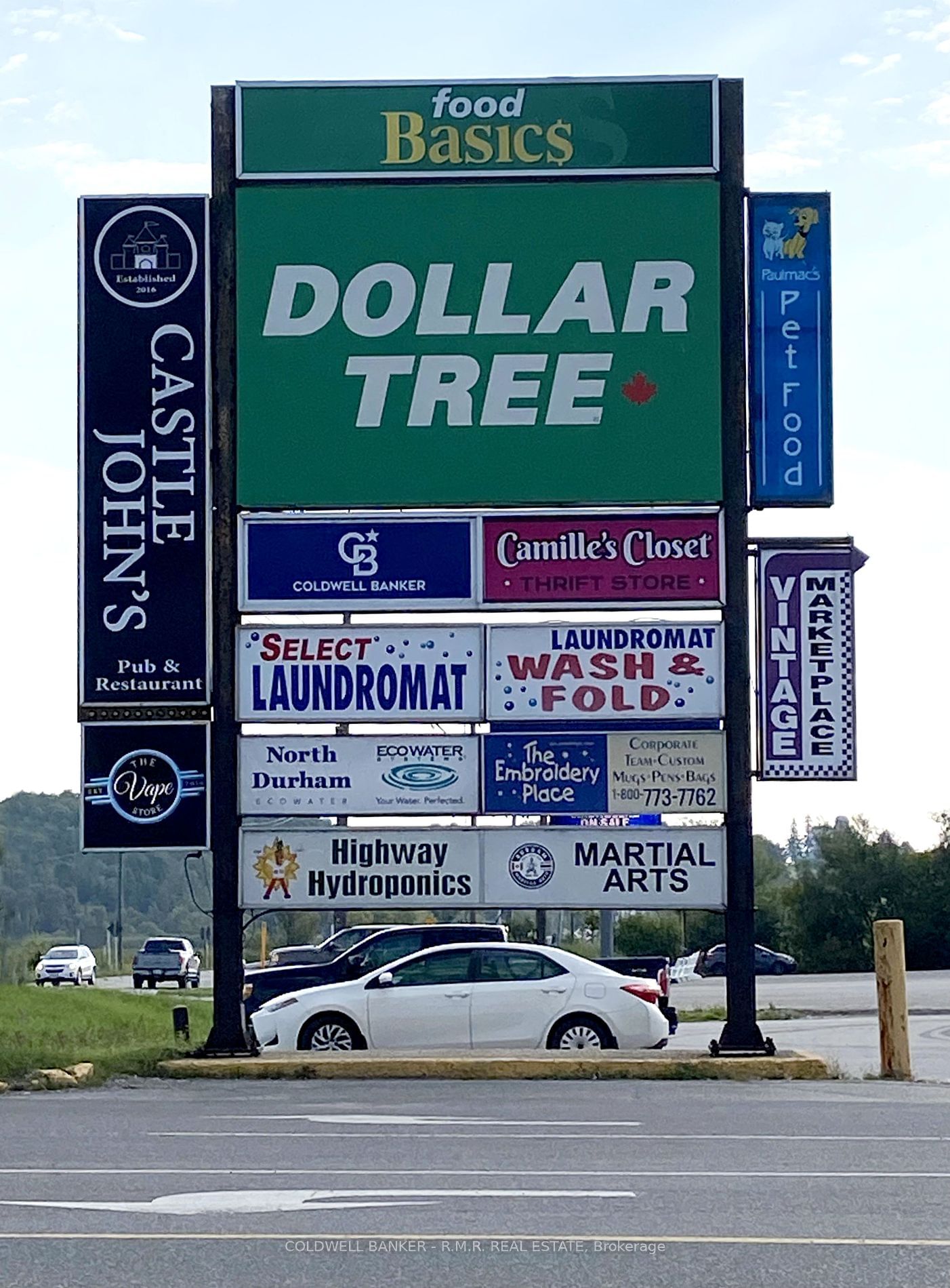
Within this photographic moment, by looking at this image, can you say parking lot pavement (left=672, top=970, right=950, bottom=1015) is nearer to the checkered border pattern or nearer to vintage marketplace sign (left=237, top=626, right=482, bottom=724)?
the checkered border pattern

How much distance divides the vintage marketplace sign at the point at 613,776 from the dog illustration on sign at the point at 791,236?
4779 mm

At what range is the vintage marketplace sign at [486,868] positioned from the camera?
17828mm

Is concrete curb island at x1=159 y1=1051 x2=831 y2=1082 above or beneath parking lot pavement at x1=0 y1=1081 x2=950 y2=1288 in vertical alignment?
beneath

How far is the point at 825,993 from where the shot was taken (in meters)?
41.6

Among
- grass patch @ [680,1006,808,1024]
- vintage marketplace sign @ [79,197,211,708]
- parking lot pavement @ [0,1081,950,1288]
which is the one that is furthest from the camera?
grass patch @ [680,1006,808,1024]

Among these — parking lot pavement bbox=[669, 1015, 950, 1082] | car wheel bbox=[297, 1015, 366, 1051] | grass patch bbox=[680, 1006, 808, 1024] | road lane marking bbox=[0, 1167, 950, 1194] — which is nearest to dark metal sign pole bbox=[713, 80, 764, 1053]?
parking lot pavement bbox=[669, 1015, 950, 1082]

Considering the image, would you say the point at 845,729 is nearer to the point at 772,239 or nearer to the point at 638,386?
the point at 638,386

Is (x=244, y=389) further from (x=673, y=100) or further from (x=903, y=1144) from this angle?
(x=903, y=1144)

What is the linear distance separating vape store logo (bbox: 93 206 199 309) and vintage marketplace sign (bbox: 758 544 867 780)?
642 cm

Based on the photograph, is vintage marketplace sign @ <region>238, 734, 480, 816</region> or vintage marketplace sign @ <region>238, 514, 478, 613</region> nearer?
vintage marketplace sign @ <region>238, 734, 480, 816</region>

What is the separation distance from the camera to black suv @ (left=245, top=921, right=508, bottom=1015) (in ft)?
75.5

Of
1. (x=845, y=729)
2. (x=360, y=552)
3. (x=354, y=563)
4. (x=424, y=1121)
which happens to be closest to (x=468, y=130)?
(x=360, y=552)

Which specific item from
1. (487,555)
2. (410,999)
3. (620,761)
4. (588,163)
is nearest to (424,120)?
(588,163)

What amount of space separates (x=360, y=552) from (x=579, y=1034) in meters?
5.46
